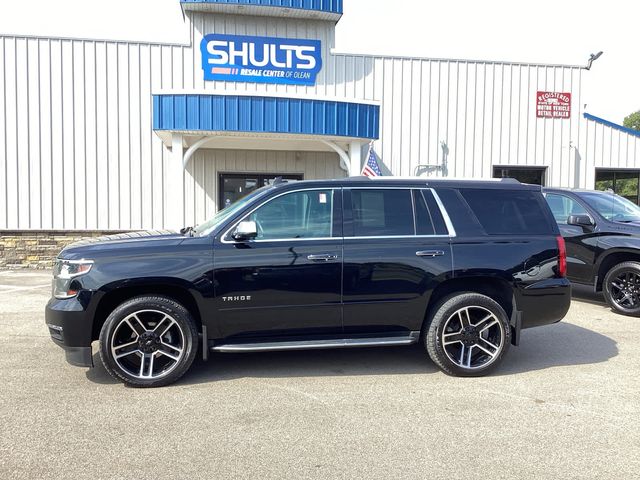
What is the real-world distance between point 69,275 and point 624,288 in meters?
7.45

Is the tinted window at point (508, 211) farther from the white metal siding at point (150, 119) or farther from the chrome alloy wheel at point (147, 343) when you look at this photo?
the white metal siding at point (150, 119)

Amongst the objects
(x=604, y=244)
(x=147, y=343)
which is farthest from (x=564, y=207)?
(x=147, y=343)

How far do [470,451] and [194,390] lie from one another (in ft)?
7.64

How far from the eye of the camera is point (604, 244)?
7.65m

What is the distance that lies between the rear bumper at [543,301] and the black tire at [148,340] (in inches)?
125

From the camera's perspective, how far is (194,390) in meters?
4.38

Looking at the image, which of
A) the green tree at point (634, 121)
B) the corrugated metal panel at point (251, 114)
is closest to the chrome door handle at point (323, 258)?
the corrugated metal panel at point (251, 114)

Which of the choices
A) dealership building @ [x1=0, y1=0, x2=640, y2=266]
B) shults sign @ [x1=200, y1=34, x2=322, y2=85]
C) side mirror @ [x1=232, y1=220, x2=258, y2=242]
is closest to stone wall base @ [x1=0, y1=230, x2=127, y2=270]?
dealership building @ [x1=0, y1=0, x2=640, y2=266]

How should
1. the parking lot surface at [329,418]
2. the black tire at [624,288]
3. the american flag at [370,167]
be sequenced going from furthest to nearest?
the american flag at [370,167] < the black tire at [624,288] < the parking lot surface at [329,418]

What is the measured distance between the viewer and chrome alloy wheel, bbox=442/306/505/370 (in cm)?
484

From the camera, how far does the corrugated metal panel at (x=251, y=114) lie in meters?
11.0

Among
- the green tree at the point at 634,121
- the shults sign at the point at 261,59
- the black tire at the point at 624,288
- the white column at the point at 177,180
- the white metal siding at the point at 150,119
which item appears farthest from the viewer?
the green tree at the point at 634,121

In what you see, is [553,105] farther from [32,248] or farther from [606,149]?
[32,248]

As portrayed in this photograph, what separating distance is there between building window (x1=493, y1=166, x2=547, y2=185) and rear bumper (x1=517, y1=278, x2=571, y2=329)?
10.6 metres
